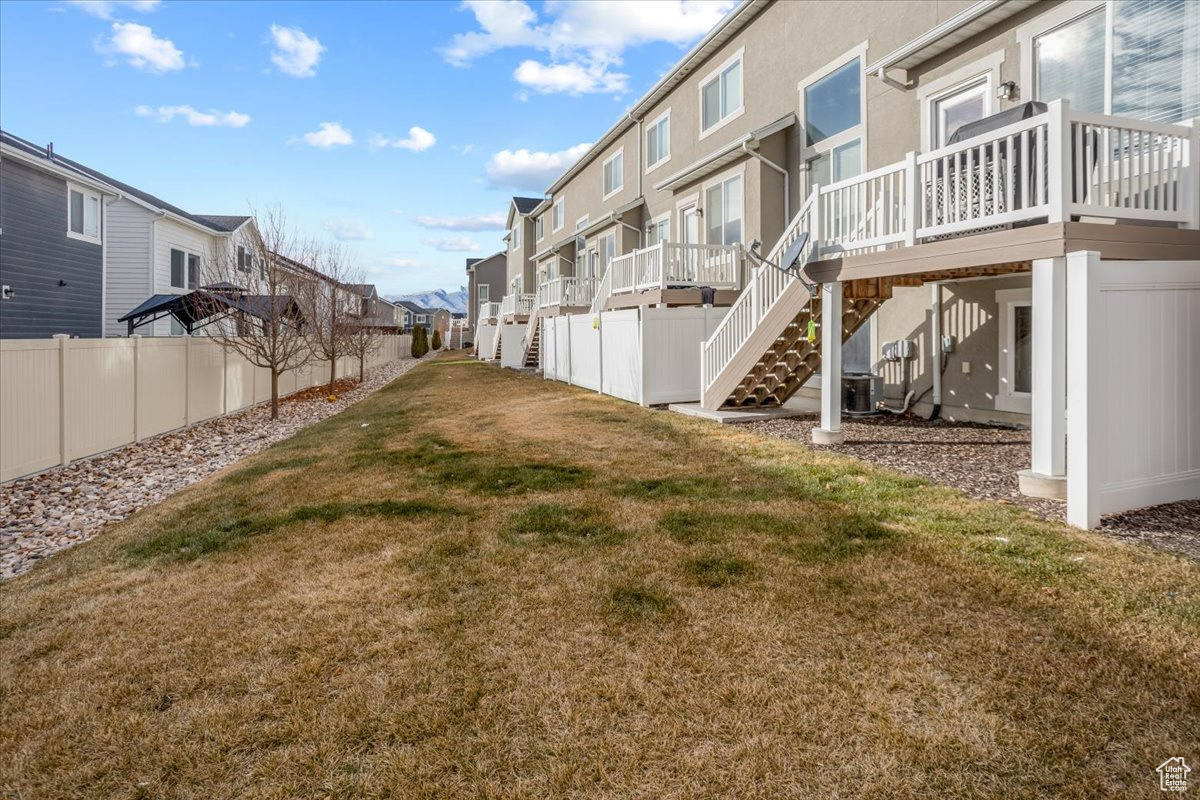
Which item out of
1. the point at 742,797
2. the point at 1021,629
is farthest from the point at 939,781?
the point at 1021,629

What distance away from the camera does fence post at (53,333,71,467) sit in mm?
9078

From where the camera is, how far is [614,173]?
24797mm

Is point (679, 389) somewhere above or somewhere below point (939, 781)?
above

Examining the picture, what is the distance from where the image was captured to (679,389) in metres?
13.7

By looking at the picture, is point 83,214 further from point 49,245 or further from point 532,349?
point 532,349

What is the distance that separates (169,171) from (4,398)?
17.5 meters

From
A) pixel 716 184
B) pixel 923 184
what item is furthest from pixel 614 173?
pixel 923 184

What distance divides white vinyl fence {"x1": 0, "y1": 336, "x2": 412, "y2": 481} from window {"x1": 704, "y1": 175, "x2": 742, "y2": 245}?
1207cm

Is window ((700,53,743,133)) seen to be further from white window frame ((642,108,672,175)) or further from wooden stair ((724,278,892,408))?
wooden stair ((724,278,892,408))

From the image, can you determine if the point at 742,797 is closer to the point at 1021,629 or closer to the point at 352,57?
the point at 1021,629

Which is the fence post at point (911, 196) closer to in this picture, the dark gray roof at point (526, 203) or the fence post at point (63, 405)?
the fence post at point (63, 405)

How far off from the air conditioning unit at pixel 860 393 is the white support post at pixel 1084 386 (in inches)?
250

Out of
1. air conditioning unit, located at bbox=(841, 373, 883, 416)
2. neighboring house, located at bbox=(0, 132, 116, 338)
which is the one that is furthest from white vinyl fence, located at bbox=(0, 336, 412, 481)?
air conditioning unit, located at bbox=(841, 373, 883, 416)

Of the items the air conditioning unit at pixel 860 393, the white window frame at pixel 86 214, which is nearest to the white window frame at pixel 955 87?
the air conditioning unit at pixel 860 393
